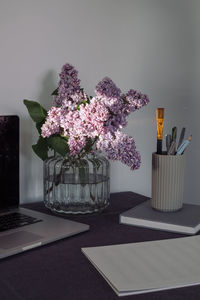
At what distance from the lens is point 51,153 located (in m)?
1.23

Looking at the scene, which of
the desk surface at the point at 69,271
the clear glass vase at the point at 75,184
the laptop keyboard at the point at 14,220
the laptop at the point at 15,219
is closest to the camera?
the desk surface at the point at 69,271

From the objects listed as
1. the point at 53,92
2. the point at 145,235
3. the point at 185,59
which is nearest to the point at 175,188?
the point at 145,235

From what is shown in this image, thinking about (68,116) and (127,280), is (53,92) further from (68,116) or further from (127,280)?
(127,280)

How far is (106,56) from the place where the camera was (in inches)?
52.3

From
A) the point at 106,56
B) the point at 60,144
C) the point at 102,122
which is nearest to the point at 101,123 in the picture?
the point at 102,122

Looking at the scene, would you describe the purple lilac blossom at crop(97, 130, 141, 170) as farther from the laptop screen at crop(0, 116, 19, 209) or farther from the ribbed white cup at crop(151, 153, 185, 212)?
the laptop screen at crop(0, 116, 19, 209)

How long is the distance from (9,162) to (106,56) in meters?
0.50

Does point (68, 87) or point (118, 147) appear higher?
point (68, 87)

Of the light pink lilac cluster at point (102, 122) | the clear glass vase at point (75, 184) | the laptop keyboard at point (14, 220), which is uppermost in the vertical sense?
the light pink lilac cluster at point (102, 122)

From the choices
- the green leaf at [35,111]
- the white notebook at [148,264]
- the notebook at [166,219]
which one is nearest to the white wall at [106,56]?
the green leaf at [35,111]

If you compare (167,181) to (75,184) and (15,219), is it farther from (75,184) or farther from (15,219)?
(15,219)

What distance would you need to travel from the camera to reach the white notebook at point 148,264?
26.6 inches

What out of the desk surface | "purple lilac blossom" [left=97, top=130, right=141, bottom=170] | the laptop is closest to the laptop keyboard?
the laptop

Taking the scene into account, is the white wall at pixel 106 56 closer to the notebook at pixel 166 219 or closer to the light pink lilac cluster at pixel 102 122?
the light pink lilac cluster at pixel 102 122
